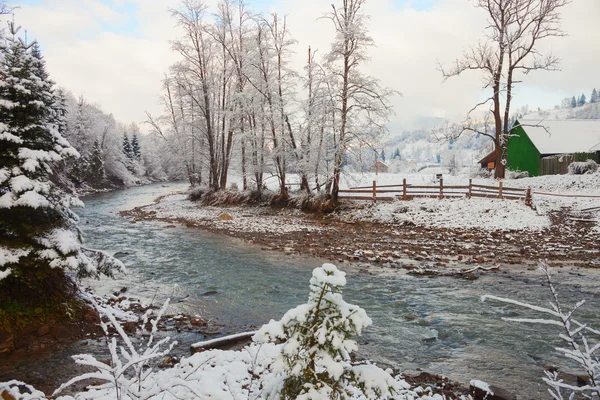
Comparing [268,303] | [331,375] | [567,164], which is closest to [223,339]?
[268,303]

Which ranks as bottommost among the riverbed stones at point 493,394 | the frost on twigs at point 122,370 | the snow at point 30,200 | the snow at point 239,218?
the riverbed stones at point 493,394

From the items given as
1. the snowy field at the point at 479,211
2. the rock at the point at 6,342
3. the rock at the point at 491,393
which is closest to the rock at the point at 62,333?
A: the rock at the point at 6,342

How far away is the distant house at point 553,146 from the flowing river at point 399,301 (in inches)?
900

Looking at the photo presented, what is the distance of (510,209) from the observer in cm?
1814

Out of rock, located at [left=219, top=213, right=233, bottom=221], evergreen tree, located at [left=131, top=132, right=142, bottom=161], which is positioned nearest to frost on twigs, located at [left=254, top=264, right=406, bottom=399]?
rock, located at [left=219, top=213, right=233, bottom=221]

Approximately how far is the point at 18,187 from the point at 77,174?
45.2 metres

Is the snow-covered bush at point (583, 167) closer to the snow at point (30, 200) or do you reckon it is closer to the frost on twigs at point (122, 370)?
the frost on twigs at point (122, 370)

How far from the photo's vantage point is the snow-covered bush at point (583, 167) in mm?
25797

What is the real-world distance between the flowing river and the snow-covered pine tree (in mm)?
1498

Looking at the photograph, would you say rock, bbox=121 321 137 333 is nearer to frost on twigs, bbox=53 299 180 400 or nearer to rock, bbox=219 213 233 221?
frost on twigs, bbox=53 299 180 400

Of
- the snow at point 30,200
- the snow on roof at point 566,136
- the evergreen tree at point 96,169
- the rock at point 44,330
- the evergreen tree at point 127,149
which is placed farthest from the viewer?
the evergreen tree at point 127,149

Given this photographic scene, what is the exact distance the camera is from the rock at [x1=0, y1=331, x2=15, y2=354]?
5.65m

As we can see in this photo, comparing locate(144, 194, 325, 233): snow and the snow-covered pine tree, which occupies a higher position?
the snow-covered pine tree

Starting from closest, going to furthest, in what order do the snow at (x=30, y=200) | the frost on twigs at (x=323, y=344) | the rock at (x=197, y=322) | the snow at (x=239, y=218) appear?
1. the frost on twigs at (x=323, y=344)
2. the snow at (x=30, y=200)
3. the rock at (x=197, y=322)
4. the snow at (x=239, y=218)
